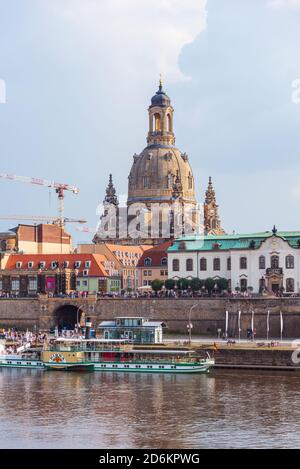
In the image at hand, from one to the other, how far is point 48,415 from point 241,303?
42.2 meters

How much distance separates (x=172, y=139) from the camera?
16038 cm

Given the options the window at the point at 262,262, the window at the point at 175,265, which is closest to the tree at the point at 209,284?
the window at the point at 175,265

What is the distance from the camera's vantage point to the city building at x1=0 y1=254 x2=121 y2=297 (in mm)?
114688

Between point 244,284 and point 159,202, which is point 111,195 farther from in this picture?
point 244,284

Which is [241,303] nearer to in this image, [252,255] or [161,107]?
[252,255]

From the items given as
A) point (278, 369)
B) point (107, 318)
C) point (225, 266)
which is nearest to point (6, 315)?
point (107, 318)

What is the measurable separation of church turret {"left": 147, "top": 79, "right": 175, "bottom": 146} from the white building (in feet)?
172

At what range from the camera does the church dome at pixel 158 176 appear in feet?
504

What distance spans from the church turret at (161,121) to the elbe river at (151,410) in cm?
8460

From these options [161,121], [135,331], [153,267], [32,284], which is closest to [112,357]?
[135,331]

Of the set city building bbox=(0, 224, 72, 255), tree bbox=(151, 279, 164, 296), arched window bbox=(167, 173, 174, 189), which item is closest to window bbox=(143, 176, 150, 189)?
arched window bbox=(167, 173, 174, 189)

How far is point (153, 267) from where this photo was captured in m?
120

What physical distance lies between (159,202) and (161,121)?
611 inches
